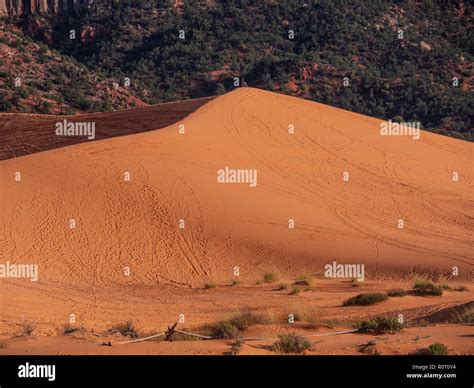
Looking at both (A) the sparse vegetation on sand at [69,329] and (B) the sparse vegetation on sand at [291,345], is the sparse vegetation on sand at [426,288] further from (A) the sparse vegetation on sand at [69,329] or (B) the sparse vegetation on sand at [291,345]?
(A) the sparse vegetation on sand at [69,329]

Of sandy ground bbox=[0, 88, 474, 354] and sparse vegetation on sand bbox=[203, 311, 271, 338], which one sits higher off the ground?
sandy ground bbox=[0, 88, 474, 354]

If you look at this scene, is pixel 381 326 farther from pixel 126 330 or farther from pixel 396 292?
pixel 396 292

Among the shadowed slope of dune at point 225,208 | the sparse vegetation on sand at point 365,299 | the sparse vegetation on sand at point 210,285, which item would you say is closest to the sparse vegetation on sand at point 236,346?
the sparse vegetation on sand at point 365,299

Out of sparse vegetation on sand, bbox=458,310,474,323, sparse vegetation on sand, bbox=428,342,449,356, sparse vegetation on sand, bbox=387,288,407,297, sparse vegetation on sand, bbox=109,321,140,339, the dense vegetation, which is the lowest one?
sparse vegetation on sand, bbox=428,342,449,356

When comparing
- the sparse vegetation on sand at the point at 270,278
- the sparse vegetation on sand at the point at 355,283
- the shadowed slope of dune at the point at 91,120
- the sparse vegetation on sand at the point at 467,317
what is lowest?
the sparse vegetation on sand at the point at 467,317

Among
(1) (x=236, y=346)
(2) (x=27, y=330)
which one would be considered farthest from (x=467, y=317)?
(2) (x=27, y=330)

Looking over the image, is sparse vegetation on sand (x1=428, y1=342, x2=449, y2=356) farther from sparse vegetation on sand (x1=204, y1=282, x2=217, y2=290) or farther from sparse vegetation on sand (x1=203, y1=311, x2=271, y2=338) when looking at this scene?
sparse vegetation on sand (x1=204, y1=282, x2=217, y2=290)

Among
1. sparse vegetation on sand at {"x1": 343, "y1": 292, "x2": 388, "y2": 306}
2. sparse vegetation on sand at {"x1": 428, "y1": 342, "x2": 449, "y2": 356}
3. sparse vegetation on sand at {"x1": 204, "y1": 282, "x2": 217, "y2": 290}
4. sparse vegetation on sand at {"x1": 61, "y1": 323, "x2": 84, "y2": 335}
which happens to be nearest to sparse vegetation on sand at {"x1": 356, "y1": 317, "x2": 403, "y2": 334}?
sparse vegetation on sand at {"x1": 428, "y1": 342, "x2": 449, "y2": 356}
